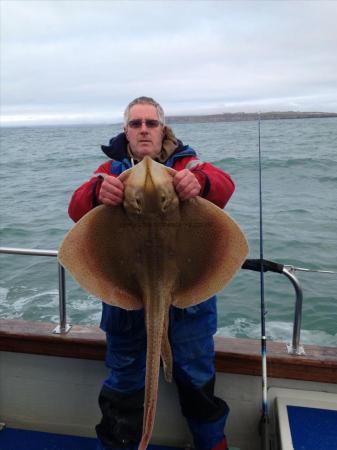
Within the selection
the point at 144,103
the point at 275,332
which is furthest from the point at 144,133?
the point at 275,332

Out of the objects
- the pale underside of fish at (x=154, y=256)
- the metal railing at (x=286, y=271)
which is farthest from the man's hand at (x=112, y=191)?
the metal railing at (x=286, y=271)

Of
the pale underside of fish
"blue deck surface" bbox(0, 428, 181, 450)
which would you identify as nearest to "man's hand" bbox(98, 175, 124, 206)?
the pale underside of fish

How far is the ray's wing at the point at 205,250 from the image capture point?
2094 millimetres

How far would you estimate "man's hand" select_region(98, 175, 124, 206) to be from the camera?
200 cm

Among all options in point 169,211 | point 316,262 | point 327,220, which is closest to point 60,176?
point 327,220

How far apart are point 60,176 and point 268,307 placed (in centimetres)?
1726

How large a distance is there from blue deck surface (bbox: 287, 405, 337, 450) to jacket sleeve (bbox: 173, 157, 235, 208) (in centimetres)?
148

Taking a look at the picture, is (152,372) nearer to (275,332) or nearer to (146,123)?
(146,123)

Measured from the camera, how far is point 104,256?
2170 millimetres

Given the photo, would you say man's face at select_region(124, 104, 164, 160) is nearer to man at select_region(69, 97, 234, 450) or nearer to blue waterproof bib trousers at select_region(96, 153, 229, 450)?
man at select_region(69, 97, 234, 450)

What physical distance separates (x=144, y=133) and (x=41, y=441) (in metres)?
2.47

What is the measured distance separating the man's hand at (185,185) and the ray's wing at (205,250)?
0.20ft

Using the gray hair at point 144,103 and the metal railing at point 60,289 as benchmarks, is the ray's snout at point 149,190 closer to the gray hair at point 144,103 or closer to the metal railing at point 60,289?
the gray hair at point 144,103

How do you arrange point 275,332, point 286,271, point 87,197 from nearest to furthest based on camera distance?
1. point 87,197
2. point 286,271
3. point 275,332
